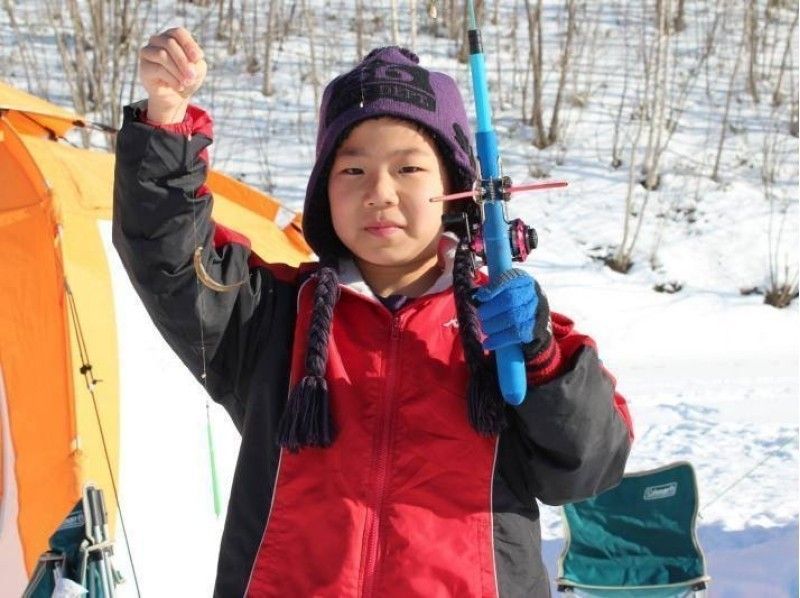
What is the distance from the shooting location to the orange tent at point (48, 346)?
110 inches

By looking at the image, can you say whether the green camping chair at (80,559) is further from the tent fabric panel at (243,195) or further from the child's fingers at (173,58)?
the tent fabric panel at (243,195)

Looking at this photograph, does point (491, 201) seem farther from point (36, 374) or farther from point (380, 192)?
point (36, 374)

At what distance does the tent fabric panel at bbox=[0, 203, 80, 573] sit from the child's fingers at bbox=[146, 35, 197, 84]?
1.62 metres

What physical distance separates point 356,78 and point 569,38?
7.08 meters

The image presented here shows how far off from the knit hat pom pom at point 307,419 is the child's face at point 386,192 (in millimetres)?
253

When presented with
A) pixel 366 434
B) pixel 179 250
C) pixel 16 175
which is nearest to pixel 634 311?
pixel 16 175

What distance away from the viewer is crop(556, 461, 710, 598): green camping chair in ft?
9.55

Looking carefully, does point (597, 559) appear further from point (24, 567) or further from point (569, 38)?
point (569, 38)

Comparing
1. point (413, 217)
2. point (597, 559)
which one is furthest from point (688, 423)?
point (413, 217)

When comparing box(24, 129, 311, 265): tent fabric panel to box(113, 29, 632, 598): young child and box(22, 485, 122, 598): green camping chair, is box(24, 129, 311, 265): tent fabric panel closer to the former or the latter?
box(22, 485, 122, 598): green camping chair

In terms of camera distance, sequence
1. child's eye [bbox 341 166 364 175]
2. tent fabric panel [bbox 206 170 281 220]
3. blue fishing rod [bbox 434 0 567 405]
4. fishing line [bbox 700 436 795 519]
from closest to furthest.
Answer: blue fishing rod [bbox 434 0 567 405] → child's eye [bbox 341 166 364 175] → fishing line [bbox 700 436 795 519] → tent fabric panel [bbox 206 170 281 220]

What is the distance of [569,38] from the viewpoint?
835cm

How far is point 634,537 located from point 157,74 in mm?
2205

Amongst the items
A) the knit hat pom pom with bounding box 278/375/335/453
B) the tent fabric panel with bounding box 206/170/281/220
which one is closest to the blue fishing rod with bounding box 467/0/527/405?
the knit hat pom pom with bounding box 278/375/335/453
